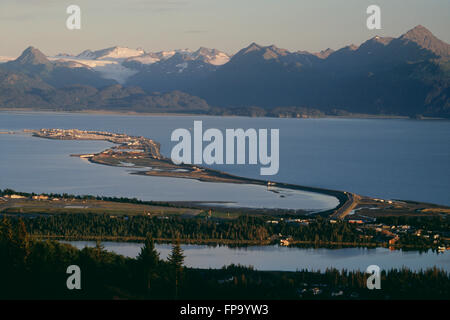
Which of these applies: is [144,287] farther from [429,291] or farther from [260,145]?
[260,145]

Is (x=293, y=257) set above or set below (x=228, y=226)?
below

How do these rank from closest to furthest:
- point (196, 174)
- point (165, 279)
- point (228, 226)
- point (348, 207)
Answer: point (165, 279) → point (228, 226) → point (348, 207) → point (196, 174)

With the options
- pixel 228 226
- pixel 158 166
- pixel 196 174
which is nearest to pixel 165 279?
pixel 228 226

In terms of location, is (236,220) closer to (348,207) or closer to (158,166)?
(348,207)

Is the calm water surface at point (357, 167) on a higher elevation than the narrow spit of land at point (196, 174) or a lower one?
lower

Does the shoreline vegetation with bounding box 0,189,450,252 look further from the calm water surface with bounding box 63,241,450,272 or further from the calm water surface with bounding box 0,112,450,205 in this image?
the calm water surface with bounding box 0,112,450,205

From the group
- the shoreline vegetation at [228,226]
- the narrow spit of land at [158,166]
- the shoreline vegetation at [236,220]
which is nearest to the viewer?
the shoreline vegetation at [228,226]

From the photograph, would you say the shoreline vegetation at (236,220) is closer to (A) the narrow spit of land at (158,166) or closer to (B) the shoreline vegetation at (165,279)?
(A) the narrow spit of land at (158,166)

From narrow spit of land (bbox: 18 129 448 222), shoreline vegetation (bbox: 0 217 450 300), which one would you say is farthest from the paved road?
shoreline vegetation (bbox: 0 217 450 300)

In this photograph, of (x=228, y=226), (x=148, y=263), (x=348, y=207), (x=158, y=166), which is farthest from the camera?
(x=158, y=166)

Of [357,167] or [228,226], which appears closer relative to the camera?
[228,226]

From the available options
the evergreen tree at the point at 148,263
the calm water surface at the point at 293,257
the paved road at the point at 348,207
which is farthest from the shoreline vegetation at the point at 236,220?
the evergreen tree at the point at 148,263
